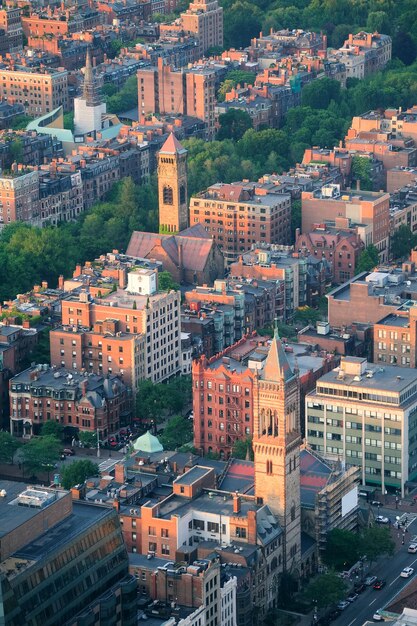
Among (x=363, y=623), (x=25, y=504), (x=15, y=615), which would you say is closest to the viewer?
(x=15, y=615)

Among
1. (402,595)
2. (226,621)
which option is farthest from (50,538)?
(402,595)

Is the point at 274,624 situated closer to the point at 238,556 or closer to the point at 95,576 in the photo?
the point at 238,556

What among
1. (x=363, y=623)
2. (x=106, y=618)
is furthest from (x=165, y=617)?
(x=363, y=623)

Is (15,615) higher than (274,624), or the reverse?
(15,615)

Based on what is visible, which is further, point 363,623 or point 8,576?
point 363,623

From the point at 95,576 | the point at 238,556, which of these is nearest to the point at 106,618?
the point at 95,576

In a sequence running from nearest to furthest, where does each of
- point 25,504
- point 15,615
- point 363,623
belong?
point 15,615, point 25,504, point 363,623

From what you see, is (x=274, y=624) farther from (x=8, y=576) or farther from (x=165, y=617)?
(x=8, y=576)

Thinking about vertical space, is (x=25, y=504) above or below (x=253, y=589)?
above

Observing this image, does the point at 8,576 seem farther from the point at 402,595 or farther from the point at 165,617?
the point at 402,595
